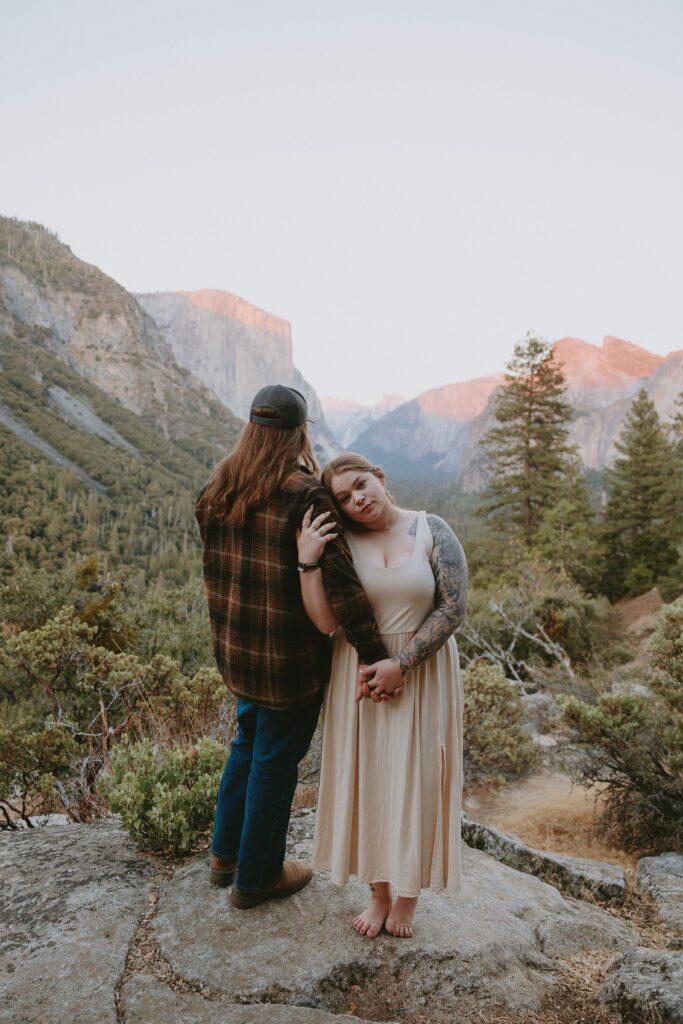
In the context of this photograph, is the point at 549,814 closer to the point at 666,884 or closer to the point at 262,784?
the point at 666,884

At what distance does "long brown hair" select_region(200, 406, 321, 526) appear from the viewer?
2.29m

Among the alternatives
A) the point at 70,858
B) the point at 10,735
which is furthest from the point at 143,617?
the point at 70,858

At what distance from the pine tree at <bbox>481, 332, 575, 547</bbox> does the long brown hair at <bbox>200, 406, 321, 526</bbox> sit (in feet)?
84.8

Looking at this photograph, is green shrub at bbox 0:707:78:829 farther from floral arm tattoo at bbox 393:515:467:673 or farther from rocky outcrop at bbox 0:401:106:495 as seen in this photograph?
rocky outcrop at bbox 0:401:106:495

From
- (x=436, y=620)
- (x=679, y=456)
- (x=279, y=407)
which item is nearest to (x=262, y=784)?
(x=436, y=620)

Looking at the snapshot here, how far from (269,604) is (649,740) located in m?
3.77

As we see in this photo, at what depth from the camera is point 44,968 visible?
220cm

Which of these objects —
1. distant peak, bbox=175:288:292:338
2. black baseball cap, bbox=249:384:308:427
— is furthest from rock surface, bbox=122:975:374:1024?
distant peak, bbox=175:288:292:338

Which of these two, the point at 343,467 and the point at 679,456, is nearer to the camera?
the point at 343,467

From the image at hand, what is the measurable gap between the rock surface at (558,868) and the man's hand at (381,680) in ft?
7.42

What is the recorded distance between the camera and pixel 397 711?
7.93ft

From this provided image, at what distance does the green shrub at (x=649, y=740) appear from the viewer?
15.3 feet

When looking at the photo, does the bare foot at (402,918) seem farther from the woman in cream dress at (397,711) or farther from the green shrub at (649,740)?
the green shrub at (649,740)

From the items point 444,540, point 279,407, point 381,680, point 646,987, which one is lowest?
point 646,987
